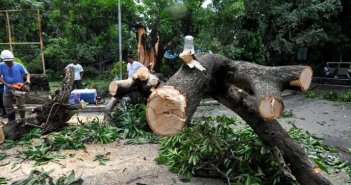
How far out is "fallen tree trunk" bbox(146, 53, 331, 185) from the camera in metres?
3.71

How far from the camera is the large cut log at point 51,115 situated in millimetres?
7613

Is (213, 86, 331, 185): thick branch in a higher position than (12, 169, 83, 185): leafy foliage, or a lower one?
higher

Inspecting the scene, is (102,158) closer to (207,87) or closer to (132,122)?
(132,122)

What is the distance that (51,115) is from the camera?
795 centimetres

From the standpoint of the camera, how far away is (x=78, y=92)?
1168 centimetres

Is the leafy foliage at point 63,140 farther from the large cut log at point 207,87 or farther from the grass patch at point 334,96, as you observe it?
the grass patch at point 334,96

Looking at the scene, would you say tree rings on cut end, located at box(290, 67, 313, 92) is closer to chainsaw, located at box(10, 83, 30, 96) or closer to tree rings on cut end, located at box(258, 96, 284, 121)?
tree rings on cut end, located at box(258, 96, 284, 121)

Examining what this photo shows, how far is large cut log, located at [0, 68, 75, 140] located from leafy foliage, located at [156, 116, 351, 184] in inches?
118

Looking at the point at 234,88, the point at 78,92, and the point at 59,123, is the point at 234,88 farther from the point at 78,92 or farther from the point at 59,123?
the point at 78,92

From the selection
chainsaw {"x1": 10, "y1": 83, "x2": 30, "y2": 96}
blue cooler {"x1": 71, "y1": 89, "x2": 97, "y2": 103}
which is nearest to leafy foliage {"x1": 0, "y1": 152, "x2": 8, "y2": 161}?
chainsaw {"x1": 10, "y1": 83, "x2": 30, "y2": 96}

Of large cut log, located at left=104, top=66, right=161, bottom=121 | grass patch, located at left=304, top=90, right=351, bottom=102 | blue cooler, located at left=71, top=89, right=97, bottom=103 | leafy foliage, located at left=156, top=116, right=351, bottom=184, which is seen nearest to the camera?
leafy foliage, located at left=156, top=116, right=351, bottom=184

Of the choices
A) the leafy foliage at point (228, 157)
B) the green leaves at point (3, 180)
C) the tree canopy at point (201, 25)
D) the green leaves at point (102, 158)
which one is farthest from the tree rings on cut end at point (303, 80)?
the tree canopy at point (201, 25)

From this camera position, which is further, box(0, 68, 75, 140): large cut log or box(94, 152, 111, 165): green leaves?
box(0, 68, 75, 140): large cut log

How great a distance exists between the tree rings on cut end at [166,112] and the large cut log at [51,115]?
15.6ft
